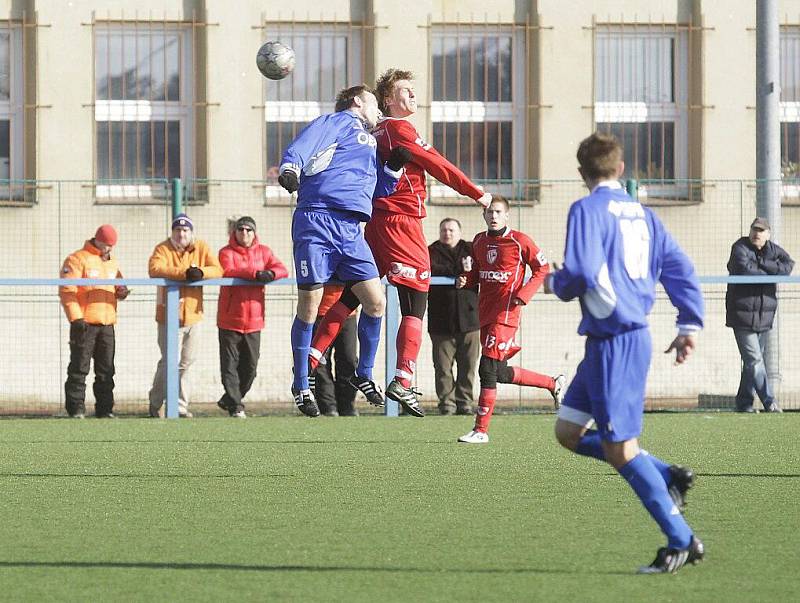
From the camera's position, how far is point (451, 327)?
16.8 meters

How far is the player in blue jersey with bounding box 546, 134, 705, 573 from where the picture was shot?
20.8 ft

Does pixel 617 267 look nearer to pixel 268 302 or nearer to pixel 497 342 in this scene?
pixel 497 342

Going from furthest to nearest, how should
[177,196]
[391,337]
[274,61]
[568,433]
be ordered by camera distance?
[177,196]
[391,337]
[274,61]
[568,433]

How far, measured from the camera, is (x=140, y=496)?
9.15 meters

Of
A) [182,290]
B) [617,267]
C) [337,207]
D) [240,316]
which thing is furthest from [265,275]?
[617,267]

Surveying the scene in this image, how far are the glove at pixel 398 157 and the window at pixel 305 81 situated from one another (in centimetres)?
981

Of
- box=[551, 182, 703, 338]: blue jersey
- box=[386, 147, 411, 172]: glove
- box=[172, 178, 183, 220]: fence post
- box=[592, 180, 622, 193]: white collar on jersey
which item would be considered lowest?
box=[551, 182, 703, 338]: blue jersey

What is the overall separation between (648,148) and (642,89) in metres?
0.78

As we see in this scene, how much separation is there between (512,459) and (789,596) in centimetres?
547

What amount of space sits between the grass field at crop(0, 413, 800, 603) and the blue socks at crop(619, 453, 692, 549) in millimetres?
183

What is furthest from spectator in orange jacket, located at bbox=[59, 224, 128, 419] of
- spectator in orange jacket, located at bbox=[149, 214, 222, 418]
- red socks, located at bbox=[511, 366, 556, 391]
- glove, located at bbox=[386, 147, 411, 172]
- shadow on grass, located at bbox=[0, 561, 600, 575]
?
shadow on grass, located at bbox=[0, 561, 600, 575]

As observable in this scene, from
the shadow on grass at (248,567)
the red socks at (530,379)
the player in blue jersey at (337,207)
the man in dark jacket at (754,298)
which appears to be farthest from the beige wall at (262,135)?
the shadow on grass at (248,567)

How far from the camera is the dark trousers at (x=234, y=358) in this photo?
16422 millimetres

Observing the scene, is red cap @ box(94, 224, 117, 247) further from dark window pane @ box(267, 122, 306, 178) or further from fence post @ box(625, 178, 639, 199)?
fence post @ box(625, 178, 639, 199)
